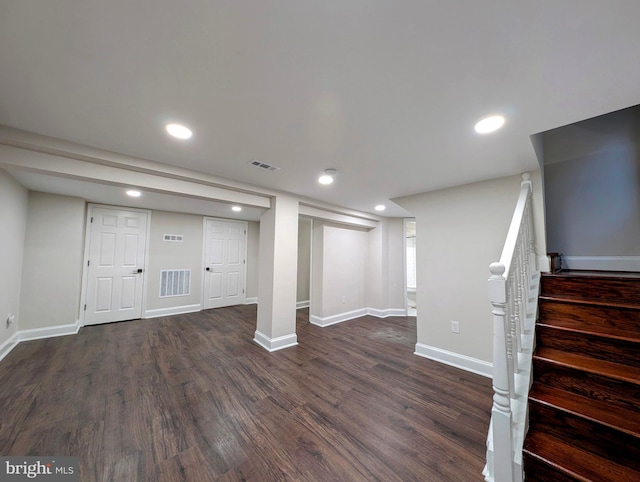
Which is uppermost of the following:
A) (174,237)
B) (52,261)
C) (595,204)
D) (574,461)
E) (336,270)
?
(595,204)

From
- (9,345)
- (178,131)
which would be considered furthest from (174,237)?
(178,131)

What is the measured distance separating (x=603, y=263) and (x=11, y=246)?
734 centimetres

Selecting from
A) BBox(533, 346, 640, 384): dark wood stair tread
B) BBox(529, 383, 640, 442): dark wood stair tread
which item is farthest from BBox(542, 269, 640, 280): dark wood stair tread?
BBox(529, 383, 640, 442): dark wood stair tread

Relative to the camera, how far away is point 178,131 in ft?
5.78

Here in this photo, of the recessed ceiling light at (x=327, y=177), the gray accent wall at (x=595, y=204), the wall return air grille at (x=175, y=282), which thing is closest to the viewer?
the recessed ceiling light at (x=327, y=177)

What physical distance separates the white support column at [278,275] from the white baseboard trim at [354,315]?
1048 millimetres

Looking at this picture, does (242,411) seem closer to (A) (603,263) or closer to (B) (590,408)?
(B) (590,408)

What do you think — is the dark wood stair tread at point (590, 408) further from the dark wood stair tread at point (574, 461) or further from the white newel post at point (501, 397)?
the white newel post at point (501, 397)

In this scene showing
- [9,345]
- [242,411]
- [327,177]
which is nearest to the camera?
[242,411]

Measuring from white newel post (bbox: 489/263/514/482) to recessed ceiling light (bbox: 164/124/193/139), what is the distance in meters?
2.29

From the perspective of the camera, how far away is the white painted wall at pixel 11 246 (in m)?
2.69

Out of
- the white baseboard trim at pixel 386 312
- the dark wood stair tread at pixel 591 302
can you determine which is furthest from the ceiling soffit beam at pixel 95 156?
the white baseboard trim at pixel 386 312

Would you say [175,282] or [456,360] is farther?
[175,282]

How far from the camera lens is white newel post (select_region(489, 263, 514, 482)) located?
4.00 feet
